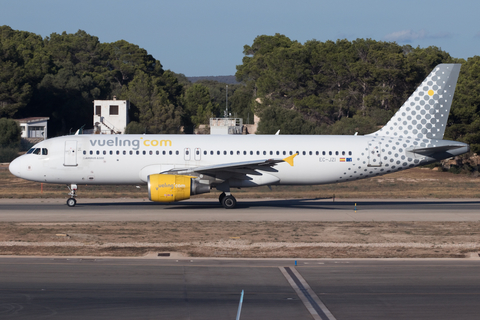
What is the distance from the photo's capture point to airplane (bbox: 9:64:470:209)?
1001 inches

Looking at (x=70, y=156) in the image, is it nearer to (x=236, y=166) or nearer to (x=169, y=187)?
(x=169, y=187)

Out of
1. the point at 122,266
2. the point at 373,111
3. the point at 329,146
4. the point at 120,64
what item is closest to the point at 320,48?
the point at 373,111

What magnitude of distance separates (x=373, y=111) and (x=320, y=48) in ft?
52.2

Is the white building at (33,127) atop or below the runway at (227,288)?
atop

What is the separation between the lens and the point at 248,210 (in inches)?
994

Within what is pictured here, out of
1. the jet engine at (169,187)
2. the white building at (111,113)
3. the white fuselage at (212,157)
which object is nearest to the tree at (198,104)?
the white building at (111,113)

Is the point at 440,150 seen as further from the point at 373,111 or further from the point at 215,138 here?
the point at 373,111

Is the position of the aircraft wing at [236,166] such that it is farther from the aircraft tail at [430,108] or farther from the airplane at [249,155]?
the aircraft tail at [430,108]

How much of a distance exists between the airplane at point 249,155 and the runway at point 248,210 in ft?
4.43

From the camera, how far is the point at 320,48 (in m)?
82.6

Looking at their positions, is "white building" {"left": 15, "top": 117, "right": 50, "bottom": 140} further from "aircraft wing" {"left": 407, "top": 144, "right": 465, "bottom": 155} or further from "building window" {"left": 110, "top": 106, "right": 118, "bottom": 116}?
"aircraft wing" {"left": 407, "top": 144, "right": 465, "bottom": 155}

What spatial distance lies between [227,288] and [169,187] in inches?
485

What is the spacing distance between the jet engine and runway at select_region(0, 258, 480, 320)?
29.9 feet

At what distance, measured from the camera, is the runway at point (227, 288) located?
10.1 m
